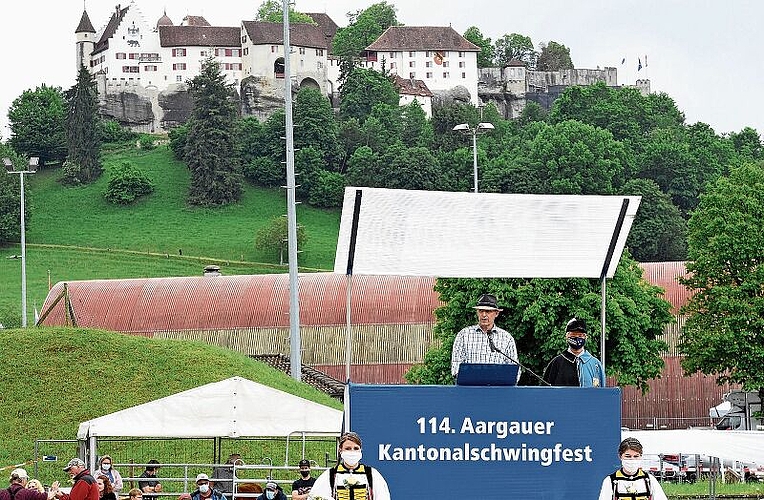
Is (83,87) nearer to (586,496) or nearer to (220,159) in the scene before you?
(220,159)

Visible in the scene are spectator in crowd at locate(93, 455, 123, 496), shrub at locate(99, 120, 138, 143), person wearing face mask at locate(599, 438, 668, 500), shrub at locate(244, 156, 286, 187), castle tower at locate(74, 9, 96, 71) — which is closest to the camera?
person wearing face mask at locate(599, 438, 668, 500)

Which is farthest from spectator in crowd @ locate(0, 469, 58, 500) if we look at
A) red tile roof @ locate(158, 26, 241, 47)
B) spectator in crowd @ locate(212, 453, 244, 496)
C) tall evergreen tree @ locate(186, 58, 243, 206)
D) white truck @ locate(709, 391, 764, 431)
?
red tile roof @ locate(158, 26, 241, 47)

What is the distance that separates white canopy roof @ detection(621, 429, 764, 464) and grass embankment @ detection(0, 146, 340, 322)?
2951 inches

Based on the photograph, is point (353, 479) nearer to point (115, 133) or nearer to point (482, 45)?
point (115, 133)

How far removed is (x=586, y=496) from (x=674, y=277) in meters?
42.9

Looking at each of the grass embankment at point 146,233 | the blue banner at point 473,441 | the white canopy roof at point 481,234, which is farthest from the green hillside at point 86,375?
the grass embankment at point 146,233

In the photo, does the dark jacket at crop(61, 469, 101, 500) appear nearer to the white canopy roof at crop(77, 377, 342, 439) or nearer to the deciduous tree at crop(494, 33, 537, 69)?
the white canopy roof at crop(77, 377, 342, 439)

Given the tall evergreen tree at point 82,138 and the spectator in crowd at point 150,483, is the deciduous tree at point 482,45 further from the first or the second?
the spectator in crowd at point 150,483

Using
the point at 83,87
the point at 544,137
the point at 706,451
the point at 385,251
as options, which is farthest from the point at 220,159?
the point at 385,251

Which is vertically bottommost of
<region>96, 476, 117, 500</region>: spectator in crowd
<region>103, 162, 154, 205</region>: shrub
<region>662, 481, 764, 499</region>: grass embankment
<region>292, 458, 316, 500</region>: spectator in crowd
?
<region>662, 481, 764, 499</region>: grass embankment

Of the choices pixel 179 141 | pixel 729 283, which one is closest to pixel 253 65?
pixel 179 141

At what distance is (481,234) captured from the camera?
42.1ft

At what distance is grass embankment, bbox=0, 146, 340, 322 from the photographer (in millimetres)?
109312

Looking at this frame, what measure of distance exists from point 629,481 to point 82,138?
132 m
